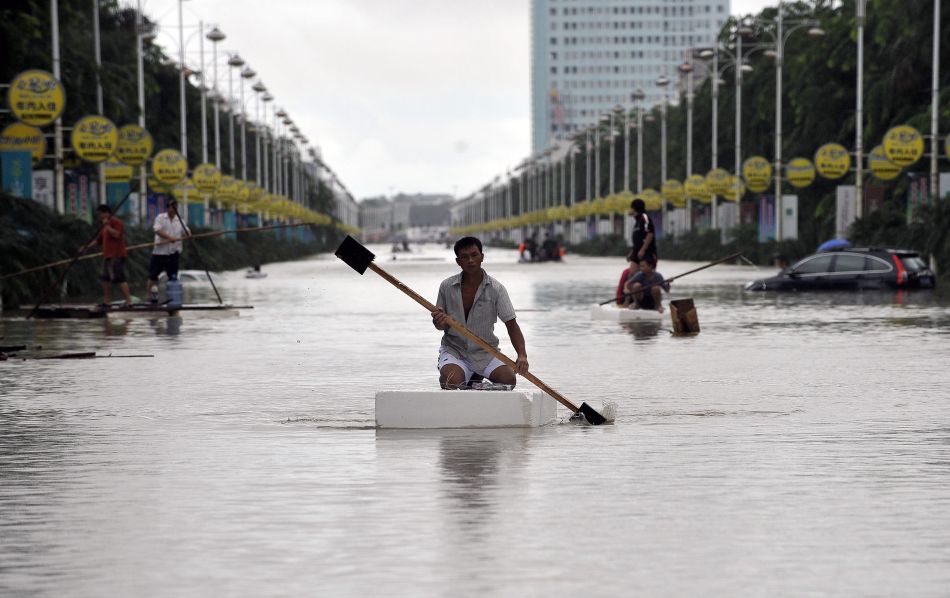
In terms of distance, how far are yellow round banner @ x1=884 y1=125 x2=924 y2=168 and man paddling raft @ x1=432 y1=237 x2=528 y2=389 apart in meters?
Result: 38.0

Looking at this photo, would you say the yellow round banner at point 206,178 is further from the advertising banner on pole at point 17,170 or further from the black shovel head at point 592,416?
Result: the black shovel head at point 592,416

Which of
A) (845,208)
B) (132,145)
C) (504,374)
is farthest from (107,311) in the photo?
(845,208)

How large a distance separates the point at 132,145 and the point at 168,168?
28.8 feet

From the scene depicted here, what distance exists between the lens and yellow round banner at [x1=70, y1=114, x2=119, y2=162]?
41156 millimetres

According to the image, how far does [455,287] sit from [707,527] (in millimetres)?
4809

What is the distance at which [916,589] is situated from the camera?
7.27 metres

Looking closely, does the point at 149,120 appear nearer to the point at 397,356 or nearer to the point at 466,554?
the point at 397,356

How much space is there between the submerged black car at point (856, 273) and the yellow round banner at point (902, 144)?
742 cm

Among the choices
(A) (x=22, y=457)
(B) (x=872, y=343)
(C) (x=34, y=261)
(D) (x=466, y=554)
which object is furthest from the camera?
(C) (x=34, y=261)

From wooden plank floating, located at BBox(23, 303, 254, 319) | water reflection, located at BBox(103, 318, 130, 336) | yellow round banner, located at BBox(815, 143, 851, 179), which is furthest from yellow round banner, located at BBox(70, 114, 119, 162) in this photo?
yellow round banner, located at BBox(815, 143, 851, 179)

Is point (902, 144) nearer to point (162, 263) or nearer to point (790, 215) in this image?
point (790, 215)

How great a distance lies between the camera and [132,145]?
157 ft

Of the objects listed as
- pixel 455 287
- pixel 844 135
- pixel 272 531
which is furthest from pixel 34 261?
pixel 844 135

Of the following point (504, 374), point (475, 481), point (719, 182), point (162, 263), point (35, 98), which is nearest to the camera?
point (475, 481)
